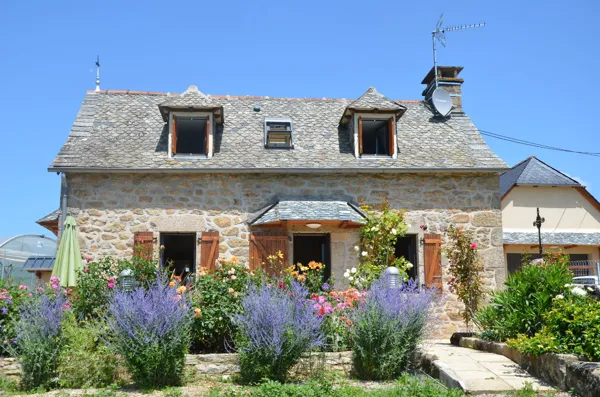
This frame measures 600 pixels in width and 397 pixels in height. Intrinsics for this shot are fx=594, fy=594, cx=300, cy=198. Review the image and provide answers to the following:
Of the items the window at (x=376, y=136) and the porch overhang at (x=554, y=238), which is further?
the porch overhang at (x=554, y=238)

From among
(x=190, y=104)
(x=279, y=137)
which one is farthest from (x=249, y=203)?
(x=190, y=104)

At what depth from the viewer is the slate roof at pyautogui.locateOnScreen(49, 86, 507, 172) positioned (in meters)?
11.5

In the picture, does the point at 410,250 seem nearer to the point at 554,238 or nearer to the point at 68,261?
the point at 68,261

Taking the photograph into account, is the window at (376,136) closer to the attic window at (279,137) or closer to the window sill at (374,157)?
the window sill at (374,157)

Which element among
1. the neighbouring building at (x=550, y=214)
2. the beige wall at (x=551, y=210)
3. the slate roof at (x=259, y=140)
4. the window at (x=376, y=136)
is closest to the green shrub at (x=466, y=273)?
the slate roof at (x=259, y=140)

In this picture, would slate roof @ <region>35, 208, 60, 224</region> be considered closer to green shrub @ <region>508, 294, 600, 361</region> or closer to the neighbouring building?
green shrub @ <region>508, 294, 600, 361</region>

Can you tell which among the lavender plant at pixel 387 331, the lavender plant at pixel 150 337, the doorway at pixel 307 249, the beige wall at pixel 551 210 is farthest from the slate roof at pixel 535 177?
the lavender plant at pixel 150 337

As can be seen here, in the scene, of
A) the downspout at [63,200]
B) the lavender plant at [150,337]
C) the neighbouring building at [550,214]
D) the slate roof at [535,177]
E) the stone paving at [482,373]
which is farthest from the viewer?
the slate roof at [535,177]

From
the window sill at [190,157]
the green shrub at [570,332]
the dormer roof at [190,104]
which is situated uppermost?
the dormer roof at [190,104]

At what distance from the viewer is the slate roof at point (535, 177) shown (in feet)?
68.6

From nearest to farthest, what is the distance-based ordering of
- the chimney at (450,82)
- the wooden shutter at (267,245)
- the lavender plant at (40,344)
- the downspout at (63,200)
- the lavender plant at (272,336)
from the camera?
the lavender plant at (272,336) → the lavender plant at (40,344) → the downspout at (63,200) → the wooden shutter at (267,245) → the chimney at (450,82)

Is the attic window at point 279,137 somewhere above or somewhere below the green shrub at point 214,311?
above

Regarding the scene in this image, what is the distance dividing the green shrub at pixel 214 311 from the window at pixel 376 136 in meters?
5.62

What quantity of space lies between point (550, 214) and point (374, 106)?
11.9 metres
